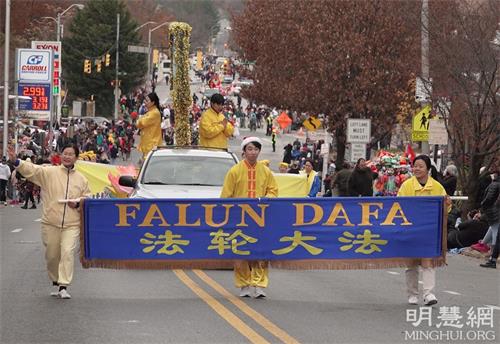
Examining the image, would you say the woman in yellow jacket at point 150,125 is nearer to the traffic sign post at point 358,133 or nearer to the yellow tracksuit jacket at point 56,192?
the yellow tracksuit jacket at point 56,192

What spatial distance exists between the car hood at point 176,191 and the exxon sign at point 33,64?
147 ft

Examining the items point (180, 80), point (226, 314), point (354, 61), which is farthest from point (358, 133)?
point (226, 314)

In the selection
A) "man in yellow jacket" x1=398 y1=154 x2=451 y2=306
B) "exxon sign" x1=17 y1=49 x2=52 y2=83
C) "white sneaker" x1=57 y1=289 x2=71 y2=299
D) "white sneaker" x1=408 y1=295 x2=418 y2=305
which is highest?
"exxon sign" x1=17 y1=49 x2=52 y2=83

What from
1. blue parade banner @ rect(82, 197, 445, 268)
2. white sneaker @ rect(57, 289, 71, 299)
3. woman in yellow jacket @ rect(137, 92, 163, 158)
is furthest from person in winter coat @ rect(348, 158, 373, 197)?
white sneaker @ rect(57, 289, 71, 299)

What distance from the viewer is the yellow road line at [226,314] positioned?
11.6 meters

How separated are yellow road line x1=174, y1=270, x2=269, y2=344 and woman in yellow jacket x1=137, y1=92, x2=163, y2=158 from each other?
6141 millimetres

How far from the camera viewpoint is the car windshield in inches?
760

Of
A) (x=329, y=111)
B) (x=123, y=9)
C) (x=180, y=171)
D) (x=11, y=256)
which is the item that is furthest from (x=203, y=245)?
(x=123, y=9)

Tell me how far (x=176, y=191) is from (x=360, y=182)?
9.49 metres

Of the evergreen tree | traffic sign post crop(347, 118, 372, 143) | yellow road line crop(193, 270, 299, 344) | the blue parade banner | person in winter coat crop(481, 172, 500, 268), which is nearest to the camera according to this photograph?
yellow road line crop(193, 270, 299, 344)

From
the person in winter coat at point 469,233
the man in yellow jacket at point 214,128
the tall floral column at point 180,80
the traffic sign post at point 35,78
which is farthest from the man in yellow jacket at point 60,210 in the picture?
the traffic sign post at point 35,78

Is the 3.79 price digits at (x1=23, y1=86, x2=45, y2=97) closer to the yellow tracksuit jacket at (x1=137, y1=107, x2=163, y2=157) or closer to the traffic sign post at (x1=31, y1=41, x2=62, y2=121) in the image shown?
the traffic sign post at (x1=31, y1=41, x2=62, y2=121)

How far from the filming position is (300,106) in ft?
184

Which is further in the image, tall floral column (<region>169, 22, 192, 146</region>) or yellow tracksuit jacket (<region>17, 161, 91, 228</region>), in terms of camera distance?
tall floral column (<region>169, 22, 192, 146</region>)
